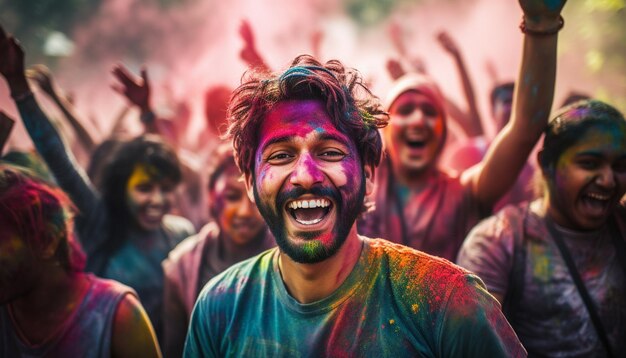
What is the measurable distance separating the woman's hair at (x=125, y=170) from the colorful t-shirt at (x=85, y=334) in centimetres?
167

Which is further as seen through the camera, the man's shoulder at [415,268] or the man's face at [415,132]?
the man's face at [415,132]

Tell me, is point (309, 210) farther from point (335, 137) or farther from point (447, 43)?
point (447, 43)

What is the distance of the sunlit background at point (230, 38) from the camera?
1559cm

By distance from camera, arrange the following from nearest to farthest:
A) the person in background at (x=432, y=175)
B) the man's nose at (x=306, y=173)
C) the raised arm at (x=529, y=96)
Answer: the man's nose at (x=306, y=173) < the raised arm at (x=529, y=96) < the person in background at (x=432, y=175)

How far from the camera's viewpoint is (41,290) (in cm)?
253

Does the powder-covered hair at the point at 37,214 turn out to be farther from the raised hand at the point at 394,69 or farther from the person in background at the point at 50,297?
the raised hand at the point at 394,69

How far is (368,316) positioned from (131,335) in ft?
3.80

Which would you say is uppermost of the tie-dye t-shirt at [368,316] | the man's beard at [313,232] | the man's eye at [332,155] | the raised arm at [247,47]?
the raised arm at [247,47]

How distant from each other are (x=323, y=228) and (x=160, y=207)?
245 cm

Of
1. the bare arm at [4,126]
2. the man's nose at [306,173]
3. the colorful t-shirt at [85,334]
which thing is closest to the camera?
the man's nose at [306,173]

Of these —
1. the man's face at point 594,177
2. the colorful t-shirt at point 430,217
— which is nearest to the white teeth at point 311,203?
the man's face at point 594,177

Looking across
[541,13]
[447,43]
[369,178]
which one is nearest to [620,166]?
[541,13]

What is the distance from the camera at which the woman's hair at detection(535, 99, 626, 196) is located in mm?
2838

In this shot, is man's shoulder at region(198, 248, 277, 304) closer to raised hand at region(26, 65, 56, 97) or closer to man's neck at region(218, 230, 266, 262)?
man's neck at region(218, 230, 266, 262)
